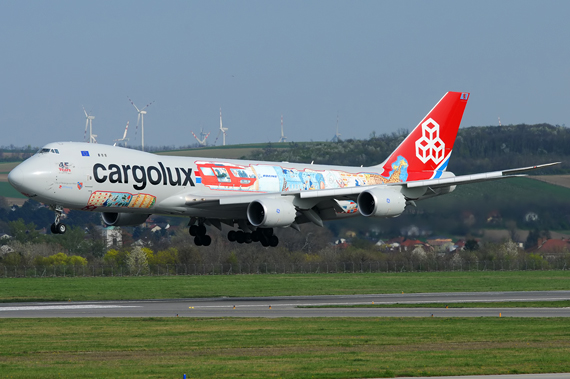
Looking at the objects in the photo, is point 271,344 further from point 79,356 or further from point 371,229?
point 371,229

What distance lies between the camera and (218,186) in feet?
159

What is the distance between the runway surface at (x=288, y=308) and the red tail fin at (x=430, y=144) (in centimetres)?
847

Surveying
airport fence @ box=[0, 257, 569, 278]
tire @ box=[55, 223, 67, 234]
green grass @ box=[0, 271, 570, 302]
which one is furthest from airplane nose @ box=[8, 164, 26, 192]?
airport fence @ box=[0, 257, 569, 278]

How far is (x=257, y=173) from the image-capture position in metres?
50.2

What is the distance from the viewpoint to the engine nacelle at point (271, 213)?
1823 inches

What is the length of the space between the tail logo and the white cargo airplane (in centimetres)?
13

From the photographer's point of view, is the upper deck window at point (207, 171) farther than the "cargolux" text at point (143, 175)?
Yes

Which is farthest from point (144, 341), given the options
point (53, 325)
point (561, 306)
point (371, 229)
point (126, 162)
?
point (371, 229)

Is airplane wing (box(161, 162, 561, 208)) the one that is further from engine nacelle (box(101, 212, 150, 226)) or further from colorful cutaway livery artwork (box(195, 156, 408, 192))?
engine nacelle (box(101, 212, 150, 226))

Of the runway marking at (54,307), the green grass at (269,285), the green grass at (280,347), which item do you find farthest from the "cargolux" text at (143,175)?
the green grass at (269,285)

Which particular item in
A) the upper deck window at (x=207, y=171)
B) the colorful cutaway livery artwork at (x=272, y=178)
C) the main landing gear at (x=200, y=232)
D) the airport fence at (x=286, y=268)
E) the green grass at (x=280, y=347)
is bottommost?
the airport fence at (x=286, y=268)

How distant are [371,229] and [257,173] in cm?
2478

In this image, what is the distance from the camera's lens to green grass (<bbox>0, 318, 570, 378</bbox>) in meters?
25.0

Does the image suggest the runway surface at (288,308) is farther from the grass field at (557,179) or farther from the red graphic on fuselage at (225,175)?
the grass field at (557,179)
